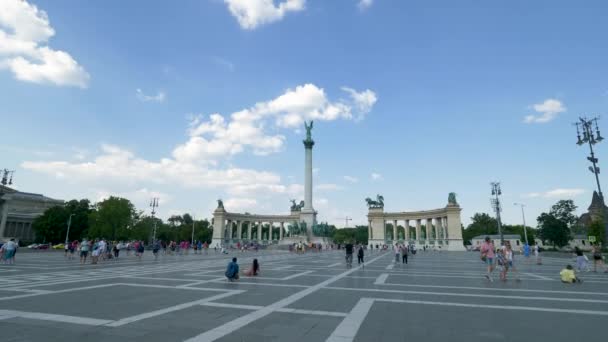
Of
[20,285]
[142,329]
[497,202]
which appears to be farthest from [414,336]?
[497,202]

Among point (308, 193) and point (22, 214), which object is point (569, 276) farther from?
point (22, 214)

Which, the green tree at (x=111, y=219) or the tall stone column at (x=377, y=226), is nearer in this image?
the green tree at (x=111, y=219)

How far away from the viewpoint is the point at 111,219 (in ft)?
233

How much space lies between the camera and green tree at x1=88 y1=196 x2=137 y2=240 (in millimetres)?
70250

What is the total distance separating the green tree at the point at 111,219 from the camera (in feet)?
230

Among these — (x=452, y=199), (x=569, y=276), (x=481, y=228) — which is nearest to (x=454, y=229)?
(x=452, y=199)

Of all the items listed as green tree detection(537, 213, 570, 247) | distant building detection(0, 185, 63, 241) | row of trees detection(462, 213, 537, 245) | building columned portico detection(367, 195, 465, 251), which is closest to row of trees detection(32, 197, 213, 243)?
distant building detection(0, 185, 63, 241)

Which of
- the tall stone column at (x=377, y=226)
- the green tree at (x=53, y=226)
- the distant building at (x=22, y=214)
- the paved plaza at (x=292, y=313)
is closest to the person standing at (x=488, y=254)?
the paved plaza at (x=292, y=313)

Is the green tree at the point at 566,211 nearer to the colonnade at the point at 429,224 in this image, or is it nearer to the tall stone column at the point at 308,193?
the colonnade at the point at 429,224

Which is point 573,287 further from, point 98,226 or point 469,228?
point 469,228

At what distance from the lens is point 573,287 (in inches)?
531

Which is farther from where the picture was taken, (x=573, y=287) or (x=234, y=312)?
(x=573, y=287)

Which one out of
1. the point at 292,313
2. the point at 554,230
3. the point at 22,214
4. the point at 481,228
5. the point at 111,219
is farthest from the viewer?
the point at 481,228

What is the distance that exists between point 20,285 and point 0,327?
7266 millimetres
